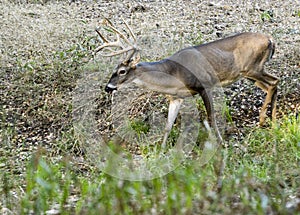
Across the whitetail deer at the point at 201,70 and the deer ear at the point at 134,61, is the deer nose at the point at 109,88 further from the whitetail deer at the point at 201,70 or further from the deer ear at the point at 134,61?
the deer ear at the point at 134,61

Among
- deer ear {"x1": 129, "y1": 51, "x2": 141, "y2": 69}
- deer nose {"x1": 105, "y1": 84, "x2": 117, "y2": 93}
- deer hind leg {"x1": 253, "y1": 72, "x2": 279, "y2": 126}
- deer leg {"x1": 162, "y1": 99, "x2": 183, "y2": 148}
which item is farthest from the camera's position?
deer hind leg {"x1": 253, "y1": 72, "x2": 279, "y2": 126}

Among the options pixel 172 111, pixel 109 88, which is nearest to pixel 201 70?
pixel 172 111

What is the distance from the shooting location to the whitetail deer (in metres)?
7.43

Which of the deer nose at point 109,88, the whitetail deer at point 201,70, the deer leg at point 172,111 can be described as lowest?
the deer leg at point 172,111

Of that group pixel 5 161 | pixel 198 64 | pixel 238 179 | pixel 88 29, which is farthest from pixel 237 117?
pixel 238 179

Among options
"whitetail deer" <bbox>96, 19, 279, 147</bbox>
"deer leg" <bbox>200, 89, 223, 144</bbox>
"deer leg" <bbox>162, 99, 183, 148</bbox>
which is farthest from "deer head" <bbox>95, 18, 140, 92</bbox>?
"deer leg" <bbox>200, 89, 223, 144</bbox>

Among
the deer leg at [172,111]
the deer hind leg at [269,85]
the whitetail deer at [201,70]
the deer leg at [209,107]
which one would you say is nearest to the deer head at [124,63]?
the whitetail deer at [201,70]

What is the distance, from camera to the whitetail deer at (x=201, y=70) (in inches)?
292

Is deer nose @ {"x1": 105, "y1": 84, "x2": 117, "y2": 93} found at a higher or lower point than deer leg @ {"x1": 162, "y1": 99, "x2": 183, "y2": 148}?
higher

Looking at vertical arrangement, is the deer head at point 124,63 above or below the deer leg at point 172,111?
above

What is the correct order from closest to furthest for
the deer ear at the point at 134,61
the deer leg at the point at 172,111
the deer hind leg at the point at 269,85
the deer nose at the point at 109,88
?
the deer nose at the point at 109,88, the deer ear at the point at 134,61, the deer leg at the point at 172,111, the deer hind leg at the point at 269,85

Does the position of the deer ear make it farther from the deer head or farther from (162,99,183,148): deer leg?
(162,99,183,148): deer leg

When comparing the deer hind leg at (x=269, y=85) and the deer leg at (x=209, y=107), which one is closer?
the deer leg at (x=209, y=107)

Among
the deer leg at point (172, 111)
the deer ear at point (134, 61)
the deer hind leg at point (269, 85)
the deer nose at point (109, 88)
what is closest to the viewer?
the deer nose at point (109, 88)
